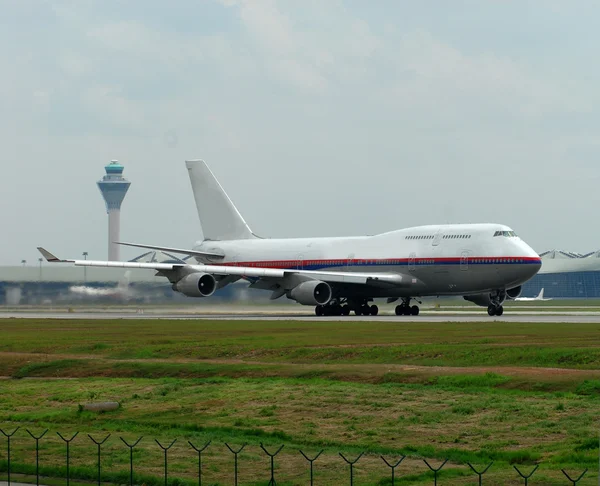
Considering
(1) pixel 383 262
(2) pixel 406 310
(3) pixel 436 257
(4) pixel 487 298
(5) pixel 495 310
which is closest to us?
(5) pixel 495 310

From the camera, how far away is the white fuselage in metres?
74.1

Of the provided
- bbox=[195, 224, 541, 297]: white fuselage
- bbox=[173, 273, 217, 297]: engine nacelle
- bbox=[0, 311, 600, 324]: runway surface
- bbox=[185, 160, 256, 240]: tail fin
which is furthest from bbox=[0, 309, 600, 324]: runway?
bbox=[185, 160, 256, 240]: tail fin

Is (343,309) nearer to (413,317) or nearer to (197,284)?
(413,317)

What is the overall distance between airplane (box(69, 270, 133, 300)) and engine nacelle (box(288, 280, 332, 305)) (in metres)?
15.7

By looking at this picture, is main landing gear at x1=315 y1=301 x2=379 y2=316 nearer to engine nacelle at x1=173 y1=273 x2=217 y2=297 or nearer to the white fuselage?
the white fuselage

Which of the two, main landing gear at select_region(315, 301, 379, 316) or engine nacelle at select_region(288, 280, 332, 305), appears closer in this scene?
engine nacelle at select_region(288, 280, 332, 305)

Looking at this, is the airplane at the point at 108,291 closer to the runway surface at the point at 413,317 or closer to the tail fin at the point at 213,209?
the runway surface at the point at 413,317

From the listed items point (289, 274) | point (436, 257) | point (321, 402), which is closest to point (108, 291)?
point (289, 274)

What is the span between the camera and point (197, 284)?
258ft

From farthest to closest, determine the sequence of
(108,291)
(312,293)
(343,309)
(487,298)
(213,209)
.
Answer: (213,209) → (108,291) → (343,309) → (487,298) → (312,293)

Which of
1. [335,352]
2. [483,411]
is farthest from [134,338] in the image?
[483,411]

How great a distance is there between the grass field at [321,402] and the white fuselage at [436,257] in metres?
23.1

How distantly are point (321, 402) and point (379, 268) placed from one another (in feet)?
156

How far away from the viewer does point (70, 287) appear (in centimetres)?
8862
